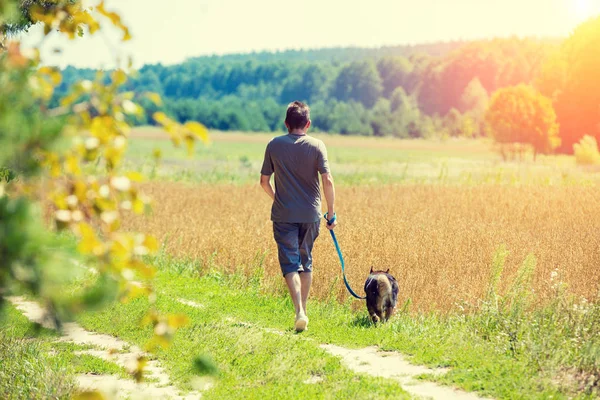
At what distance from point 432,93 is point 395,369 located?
480 ft

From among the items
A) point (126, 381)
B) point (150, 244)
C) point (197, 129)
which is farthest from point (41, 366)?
point (197, 129)

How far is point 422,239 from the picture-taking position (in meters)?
12.9

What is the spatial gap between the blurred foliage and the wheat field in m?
6.85

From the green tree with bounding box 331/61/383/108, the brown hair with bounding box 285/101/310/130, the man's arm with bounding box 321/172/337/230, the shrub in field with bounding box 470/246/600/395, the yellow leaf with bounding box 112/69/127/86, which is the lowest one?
the shrub in field with bounding box 470/246/600/395

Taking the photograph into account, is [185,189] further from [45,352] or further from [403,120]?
[403,120]

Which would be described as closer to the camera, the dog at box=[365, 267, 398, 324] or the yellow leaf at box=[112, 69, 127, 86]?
the yellow leaf at box=[112, 69, 127, 86]

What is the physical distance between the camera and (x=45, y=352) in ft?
28.0

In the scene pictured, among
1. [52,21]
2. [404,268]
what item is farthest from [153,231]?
[52,21]

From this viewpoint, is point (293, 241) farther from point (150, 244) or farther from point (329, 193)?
point (150, 244)

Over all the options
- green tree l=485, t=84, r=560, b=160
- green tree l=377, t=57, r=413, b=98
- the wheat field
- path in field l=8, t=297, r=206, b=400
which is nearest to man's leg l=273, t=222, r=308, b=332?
path in field l=8, t=297, r=206, b=400

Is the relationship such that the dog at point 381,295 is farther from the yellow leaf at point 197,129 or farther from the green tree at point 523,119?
the green tree at point 523,119

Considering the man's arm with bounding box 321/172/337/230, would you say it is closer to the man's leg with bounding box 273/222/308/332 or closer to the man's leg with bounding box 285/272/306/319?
the man's leg with bounding box 273/222/308/332

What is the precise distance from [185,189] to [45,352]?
52.9 feet

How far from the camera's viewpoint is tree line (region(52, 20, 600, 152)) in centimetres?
6278
